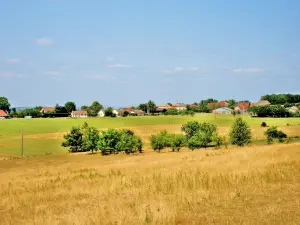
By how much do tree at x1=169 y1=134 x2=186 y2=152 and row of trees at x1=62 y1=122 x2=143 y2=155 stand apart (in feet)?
25.2

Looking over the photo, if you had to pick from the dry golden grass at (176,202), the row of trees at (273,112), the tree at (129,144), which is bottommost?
the tree at (129,144)


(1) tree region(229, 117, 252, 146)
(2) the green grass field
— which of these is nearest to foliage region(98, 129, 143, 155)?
(2) the green grass field

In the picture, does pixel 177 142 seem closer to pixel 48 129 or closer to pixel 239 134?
pixel 239 134

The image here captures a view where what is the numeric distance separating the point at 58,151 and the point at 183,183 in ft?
258

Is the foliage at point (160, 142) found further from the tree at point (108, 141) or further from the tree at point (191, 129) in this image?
the tree at point (108, 141)

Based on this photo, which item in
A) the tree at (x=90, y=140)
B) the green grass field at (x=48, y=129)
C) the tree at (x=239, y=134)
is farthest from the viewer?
the tree at (x=90, y=140)

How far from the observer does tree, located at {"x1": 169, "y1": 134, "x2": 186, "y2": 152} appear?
8275 cm

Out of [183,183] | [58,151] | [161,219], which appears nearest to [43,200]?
[183,183]

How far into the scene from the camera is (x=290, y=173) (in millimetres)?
13062

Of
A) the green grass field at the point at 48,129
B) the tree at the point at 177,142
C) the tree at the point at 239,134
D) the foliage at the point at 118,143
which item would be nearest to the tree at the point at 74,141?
the green grass field at the point at 48,129

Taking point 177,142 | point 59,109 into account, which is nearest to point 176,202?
point 177,142

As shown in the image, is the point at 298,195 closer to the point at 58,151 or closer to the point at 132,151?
the point at 132,151

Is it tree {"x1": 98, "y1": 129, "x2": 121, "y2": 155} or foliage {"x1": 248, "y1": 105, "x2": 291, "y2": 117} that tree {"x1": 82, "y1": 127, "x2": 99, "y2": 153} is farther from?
foliage {"x1": 248, "y1": 105, "x2": 291, "y2": 117}

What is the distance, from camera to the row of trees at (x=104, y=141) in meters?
83.1
